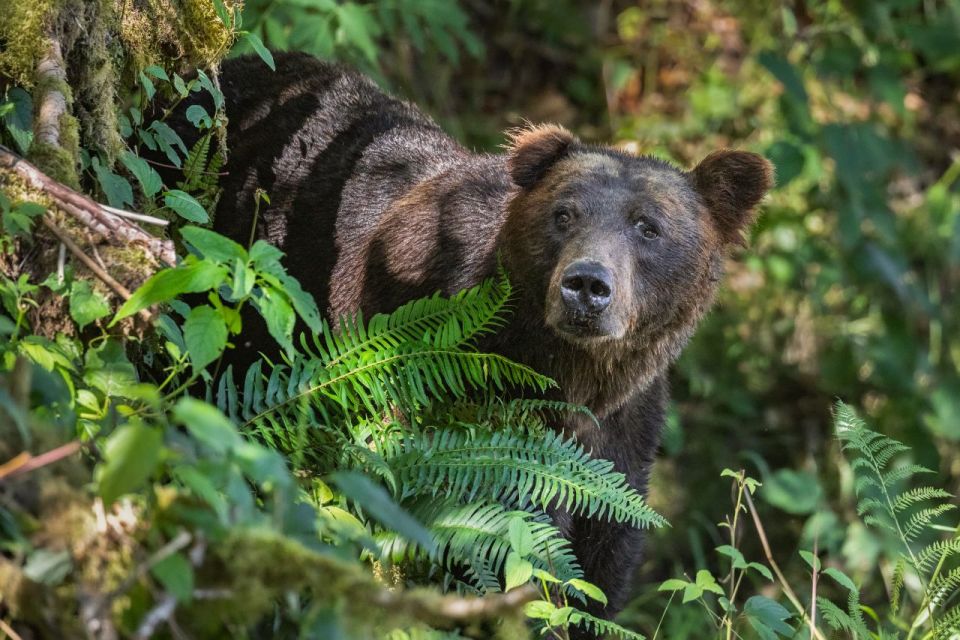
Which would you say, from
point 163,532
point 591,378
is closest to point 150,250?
point 163,532

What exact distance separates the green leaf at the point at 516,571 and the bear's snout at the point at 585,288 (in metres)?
1.35

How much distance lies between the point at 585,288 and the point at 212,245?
1.95 m

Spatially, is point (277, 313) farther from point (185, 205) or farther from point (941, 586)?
point (941, 586)

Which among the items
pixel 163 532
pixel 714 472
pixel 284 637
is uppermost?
pixel 163 532

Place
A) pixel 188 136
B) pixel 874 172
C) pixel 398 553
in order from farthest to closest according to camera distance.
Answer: pixel 874 172, pixel 188 136, pixel 398 553

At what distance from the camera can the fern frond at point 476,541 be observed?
3.73 m

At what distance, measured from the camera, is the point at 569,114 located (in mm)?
11602

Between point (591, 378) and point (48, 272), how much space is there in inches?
98.9

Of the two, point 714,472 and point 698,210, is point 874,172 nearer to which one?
point 714,472

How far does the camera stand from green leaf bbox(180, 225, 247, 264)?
3004mm

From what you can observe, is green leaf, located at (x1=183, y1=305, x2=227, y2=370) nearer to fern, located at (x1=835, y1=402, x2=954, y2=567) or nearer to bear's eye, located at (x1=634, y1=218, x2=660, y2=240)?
fern, located at (x1=835, y1=402, x2=954, y2=567)

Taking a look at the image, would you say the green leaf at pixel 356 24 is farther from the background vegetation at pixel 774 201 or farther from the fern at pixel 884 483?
the fern at pixel 884 483

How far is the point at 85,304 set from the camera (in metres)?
3.17

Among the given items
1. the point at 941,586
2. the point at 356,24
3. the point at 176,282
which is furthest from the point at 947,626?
the point at 356,24
